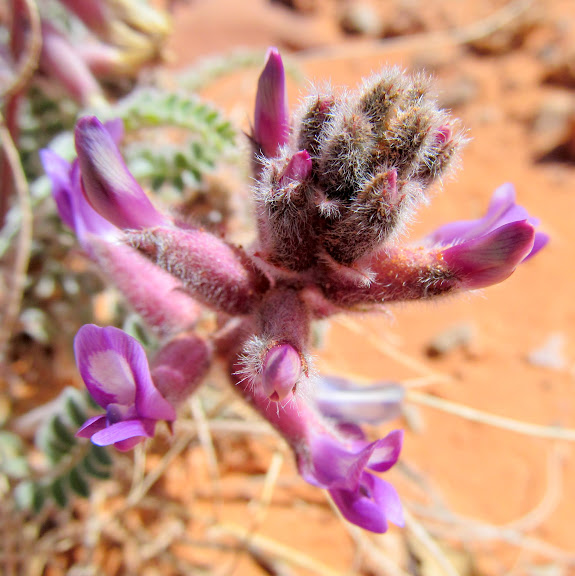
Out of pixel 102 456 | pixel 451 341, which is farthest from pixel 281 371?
pixel 451 341

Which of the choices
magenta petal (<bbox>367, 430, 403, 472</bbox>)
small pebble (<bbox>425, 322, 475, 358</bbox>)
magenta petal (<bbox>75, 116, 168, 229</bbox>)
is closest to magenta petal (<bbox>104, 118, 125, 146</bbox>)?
magenta petal (<bbox>75, 116, 168, 229</bbox>)

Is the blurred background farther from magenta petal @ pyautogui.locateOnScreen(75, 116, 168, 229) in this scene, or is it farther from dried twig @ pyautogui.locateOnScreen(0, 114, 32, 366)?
magenta petal @ pyautogui.locateOnScreen(75, 116, 168, 229)

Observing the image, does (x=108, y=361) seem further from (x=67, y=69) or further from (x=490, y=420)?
(x=67, y=69)

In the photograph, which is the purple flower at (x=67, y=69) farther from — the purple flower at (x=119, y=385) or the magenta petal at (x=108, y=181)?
the purple flower at (x=119, y=385)

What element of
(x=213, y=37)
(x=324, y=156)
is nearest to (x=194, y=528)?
(x=324, y=156)

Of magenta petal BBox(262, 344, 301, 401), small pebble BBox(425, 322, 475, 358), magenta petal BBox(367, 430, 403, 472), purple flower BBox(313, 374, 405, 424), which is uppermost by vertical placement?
magenta petal BBox(262, 344, 301, 401)

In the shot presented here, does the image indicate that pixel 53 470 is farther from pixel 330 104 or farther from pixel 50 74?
pixel 50 74
